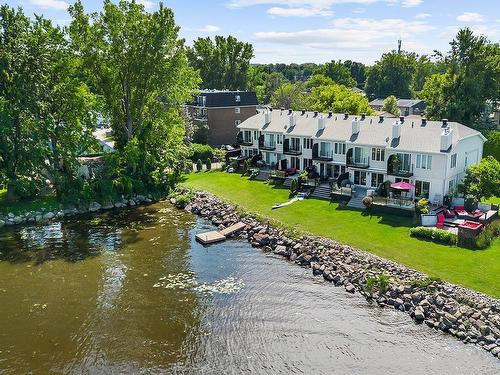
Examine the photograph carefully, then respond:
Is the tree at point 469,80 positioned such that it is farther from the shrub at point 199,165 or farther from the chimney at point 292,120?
the shrub at point 199,165

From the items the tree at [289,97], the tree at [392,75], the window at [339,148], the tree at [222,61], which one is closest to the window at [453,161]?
the window at [339,148]

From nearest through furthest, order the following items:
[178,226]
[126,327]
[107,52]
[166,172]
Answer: [126,327] < [178,226] < [107,52] < [166,172]

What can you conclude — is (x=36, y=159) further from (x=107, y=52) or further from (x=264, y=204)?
(x=264, y=204)

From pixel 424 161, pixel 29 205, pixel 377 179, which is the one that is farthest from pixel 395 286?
pixel 29 205

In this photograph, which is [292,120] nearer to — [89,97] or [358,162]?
[358,162]

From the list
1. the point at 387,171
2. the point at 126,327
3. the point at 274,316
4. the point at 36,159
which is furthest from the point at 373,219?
the point at 36,159

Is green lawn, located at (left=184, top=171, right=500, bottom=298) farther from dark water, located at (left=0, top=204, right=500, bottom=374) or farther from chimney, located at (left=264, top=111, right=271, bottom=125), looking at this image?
chimney, located at (left=264, top=111, right=271, bottom=125)
